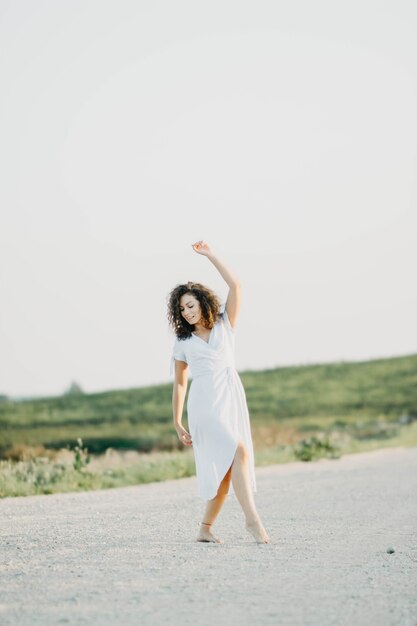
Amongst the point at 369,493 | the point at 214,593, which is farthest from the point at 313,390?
the point at 214,593

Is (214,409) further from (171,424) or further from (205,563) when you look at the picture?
(171,424)

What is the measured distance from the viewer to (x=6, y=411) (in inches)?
1953

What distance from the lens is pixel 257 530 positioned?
9.61m

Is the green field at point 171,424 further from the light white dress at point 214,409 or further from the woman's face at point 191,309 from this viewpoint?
the woman's face at point 191,309

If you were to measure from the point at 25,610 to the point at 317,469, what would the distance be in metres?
14.5

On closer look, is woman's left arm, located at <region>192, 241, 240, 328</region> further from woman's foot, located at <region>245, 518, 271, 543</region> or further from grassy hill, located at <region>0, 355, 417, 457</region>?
grassy hill, located at <region>0, 355, 417, 457</region>

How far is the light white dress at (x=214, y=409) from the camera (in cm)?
951

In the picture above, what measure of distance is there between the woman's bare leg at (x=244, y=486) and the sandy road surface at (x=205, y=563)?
0.73 feet

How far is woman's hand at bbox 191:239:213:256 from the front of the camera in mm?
9562

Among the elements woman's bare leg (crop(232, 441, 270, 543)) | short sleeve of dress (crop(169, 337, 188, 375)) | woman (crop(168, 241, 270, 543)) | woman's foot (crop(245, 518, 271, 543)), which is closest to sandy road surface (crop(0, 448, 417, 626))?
woman's foot (crop(245, 518, 271, 543))

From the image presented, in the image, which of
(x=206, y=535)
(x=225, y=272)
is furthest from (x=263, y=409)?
(x=225, y=272)

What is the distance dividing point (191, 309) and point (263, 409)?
4221 cm

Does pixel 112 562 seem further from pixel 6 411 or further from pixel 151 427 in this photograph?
pixel 6 411

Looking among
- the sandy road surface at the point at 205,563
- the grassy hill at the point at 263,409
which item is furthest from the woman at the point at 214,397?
the grassy hill at the point at 263,409
